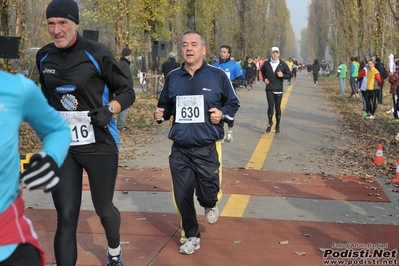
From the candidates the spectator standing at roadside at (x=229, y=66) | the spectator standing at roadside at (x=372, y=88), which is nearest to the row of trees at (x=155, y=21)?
the spectator standing at roadside at (x=229, y=66)

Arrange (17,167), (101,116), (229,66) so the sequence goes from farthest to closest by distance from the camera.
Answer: (229,66) < (101,116) < (17,167)

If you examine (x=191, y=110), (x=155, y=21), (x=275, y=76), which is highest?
(x=155, y=21)

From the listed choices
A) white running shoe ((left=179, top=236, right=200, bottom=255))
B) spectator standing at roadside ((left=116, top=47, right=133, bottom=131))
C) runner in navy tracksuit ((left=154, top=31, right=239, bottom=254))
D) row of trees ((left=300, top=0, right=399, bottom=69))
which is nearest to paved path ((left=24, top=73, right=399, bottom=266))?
white running shoe ((left=179, top=236, right=200, bottom=255))

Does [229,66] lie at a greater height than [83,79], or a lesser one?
lesser

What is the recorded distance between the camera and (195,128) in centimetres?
602

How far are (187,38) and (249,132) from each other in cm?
1030

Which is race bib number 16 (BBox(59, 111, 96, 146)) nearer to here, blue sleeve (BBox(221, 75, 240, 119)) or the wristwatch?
the wristwatch

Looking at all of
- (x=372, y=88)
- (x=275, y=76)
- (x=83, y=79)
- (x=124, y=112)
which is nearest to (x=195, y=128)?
(x=83, y=79)

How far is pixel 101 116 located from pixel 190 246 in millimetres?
1856

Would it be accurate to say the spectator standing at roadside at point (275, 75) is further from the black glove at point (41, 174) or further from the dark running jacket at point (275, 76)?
the black glove at point (41, 174)

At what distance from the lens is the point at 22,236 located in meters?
2.90

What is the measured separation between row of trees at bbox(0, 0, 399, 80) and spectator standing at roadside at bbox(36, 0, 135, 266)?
373 inches

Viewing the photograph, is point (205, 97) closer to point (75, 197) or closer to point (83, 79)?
point (83, 79)

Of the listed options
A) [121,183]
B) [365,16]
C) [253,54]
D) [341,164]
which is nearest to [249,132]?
[341,164]
